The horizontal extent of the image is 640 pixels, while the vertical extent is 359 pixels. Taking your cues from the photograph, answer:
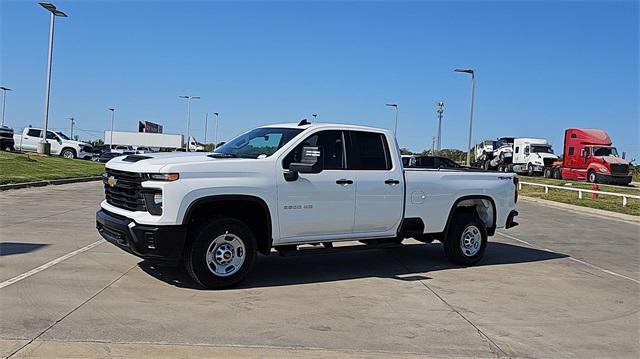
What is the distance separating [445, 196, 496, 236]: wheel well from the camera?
30.9ft

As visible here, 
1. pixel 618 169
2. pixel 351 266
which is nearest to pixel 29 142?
pixel 351 266

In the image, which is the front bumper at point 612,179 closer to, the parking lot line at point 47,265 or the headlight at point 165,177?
the parking lot line at point 47,265

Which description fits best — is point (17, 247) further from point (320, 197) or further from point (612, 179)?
point (612, 179)

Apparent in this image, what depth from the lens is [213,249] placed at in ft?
23.1

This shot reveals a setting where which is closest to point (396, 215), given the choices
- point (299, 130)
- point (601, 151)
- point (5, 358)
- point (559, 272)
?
point (299, 130)

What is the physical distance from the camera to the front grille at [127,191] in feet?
22.5

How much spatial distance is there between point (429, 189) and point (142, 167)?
13.7ft

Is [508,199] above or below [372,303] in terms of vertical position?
above

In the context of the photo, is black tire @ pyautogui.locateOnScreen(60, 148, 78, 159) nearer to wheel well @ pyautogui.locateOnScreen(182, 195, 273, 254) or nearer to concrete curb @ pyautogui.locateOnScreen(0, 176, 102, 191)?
concrete curb @ pyautogui.locateOnScreen(0, 176, 102, 191)

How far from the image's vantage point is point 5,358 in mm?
4594

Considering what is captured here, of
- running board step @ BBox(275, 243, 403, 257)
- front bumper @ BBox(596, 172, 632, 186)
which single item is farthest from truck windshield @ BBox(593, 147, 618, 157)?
running board step @ BBox(275, 243, 403, 257)

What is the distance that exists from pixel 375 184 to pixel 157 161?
2.93m

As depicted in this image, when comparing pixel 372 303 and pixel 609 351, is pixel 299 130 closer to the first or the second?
pixel 372 303

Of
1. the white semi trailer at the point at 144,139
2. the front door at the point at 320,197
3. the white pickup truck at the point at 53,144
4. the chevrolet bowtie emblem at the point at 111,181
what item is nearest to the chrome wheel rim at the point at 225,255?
the front door at the point at 320,197
